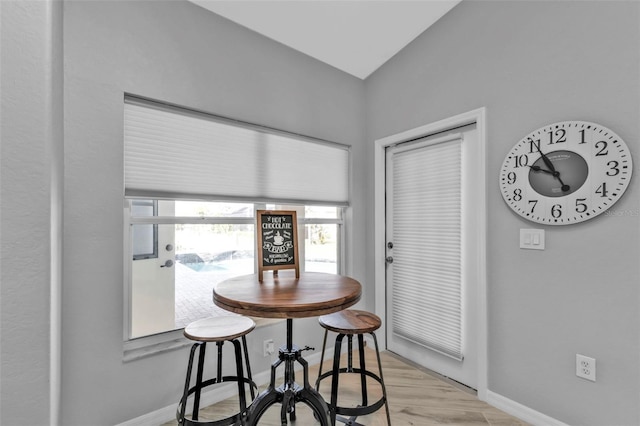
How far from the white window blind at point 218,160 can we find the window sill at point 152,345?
3.02 ft

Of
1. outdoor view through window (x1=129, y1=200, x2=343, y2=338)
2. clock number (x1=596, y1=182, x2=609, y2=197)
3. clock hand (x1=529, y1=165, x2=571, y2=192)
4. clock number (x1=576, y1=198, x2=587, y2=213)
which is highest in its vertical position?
clock hand (x1=529, y1=165, x2=571, y2=192)

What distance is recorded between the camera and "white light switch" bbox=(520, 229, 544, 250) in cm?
187

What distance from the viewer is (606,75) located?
1.62 meters

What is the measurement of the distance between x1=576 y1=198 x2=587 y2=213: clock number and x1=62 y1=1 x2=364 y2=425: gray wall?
2.32 meters

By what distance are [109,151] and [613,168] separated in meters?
2.80

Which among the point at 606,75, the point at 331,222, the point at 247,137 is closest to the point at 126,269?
the point at 247,137

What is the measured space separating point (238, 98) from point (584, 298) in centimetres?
258

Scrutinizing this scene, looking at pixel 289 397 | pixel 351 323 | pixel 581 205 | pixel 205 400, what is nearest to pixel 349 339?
pixel 351 323

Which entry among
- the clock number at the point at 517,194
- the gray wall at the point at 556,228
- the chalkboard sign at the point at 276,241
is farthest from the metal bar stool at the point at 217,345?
the clock number at the point at 517,194

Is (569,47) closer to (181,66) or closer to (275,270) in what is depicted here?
(275,270)

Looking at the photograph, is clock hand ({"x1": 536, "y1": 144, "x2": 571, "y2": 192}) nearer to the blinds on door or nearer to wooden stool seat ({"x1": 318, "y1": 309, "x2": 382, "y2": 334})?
the blinds on door

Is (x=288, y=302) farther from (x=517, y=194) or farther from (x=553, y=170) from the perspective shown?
(x=553, y=170)

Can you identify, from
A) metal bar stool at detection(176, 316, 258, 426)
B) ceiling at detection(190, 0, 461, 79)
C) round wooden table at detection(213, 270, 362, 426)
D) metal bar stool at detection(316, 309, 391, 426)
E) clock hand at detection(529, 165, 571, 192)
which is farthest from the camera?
ceiling at detection(190, 0, 461, 79)

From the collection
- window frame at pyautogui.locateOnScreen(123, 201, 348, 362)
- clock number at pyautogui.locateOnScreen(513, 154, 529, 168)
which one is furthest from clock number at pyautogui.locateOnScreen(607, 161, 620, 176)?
window frame at pyautogui.locateOnScreen(123, 201, 348, 362)
